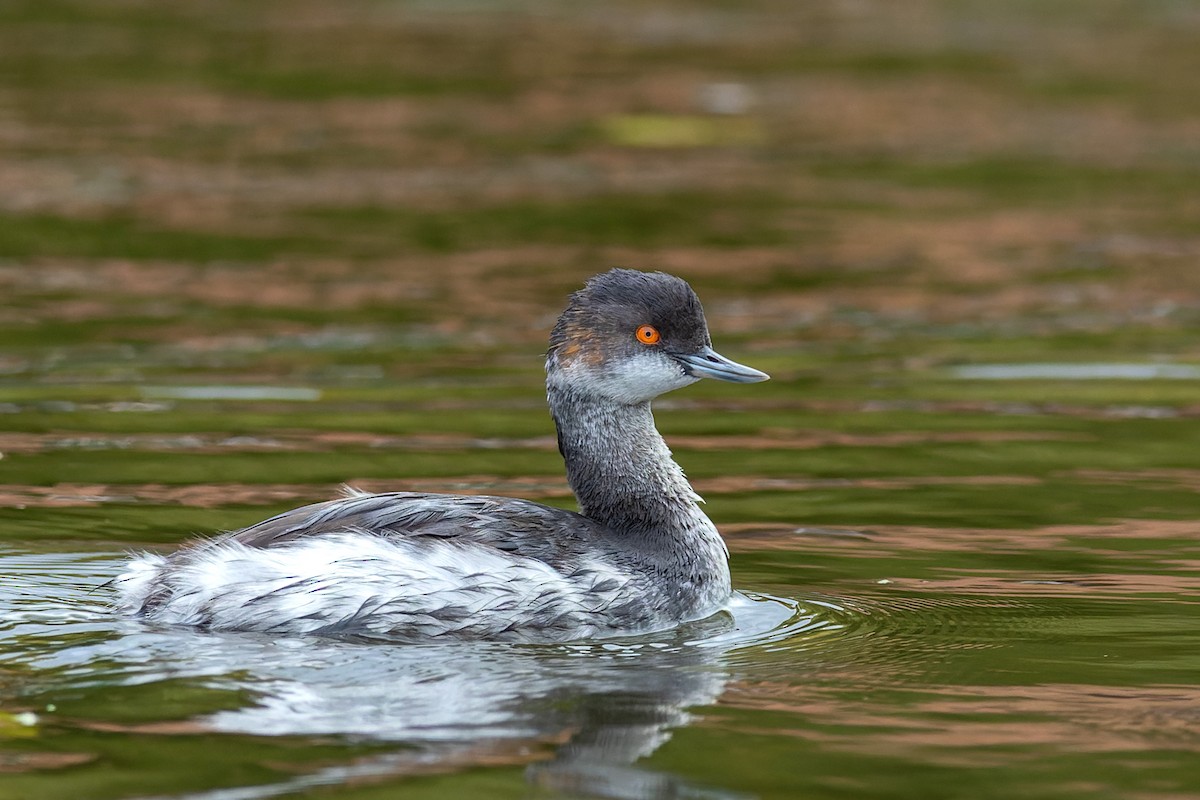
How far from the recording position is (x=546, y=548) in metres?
7.52

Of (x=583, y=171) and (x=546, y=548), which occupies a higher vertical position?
(x=583, y=171)

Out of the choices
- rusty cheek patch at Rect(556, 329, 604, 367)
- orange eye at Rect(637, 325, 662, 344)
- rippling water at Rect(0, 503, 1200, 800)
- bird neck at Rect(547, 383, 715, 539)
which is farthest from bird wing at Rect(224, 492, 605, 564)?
orange eye at Rect(637, 325, 662, 344)

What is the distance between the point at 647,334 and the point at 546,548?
1.03 m

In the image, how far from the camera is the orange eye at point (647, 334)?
8.11m

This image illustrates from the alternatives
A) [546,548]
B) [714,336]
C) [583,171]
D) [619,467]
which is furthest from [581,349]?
[583,171]

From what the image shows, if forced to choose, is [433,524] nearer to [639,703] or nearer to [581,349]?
[581,349]

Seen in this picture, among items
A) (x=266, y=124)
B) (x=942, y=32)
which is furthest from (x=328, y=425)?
(x=942, y=32)

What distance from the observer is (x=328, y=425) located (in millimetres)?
11031

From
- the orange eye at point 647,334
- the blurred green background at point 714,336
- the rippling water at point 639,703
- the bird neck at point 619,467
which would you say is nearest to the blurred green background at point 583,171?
the blurred green background at point 714,336

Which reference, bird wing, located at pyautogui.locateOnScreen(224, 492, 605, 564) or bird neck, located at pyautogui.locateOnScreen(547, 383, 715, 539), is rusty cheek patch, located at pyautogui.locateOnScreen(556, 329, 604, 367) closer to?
bird neck, located at pyautogui.locateOnScreen(547, 383, 715, 539)

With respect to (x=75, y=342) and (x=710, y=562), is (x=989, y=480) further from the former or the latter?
(x=75, y=342)

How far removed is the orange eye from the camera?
811 centimetres

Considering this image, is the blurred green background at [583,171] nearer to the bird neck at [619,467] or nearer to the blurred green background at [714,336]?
the blurred green background at [714,336]

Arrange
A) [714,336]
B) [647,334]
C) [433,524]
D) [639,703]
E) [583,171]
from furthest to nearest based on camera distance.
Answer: [583,171]
[714,336]
[647,334]
[433,524]
[639,703]
